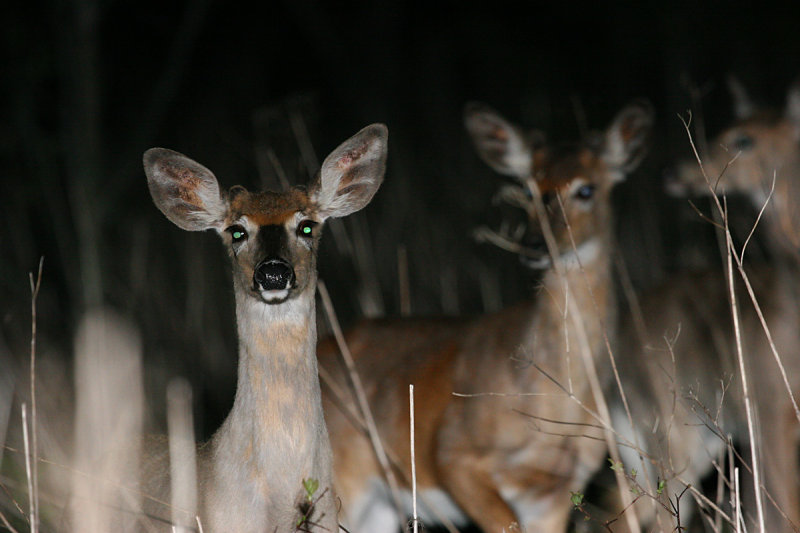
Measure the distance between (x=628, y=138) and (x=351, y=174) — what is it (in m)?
2.25

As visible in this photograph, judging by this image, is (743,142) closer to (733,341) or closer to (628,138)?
(628,138)

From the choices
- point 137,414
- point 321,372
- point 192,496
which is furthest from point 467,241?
point 192,496

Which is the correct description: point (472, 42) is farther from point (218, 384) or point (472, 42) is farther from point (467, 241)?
point (218, 384)

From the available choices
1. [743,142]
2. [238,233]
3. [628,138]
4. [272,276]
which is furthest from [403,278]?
[272,276]

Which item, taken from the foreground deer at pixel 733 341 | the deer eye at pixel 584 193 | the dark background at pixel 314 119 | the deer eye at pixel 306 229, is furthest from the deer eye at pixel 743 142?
the deer eye at pixel 306 229

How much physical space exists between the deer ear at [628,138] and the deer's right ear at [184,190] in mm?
2520

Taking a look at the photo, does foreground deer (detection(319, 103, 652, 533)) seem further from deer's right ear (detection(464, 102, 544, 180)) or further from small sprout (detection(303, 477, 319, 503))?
small sprout (detection(303, 477, 319, 503))

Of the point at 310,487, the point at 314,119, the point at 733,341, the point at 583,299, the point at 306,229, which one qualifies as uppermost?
the point at 314,119

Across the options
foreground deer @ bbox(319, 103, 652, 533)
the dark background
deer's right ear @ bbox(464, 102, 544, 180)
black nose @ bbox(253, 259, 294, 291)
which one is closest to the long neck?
foreground deer @ bbox(319, 103, 652, 533)

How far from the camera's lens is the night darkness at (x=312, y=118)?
27.2 feet

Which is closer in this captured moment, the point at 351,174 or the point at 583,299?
the point at 351,174

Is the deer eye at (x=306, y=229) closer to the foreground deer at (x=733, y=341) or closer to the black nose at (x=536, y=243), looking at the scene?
the black nose at (x=536, y=243)

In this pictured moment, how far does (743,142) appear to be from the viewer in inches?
262

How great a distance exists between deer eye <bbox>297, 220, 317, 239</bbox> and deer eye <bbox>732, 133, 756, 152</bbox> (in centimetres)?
337
